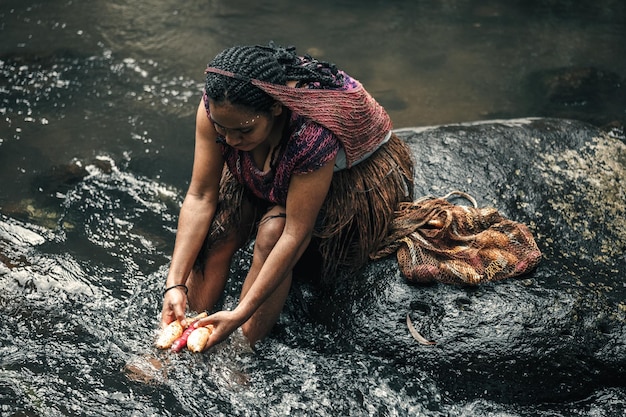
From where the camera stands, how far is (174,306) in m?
3.13

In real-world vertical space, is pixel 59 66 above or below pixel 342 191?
below

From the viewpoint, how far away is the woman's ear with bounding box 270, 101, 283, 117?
9.23ft

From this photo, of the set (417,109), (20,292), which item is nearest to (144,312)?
(20,292)

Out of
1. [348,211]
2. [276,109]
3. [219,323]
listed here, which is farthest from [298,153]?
[219,323]

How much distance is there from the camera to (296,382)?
322 centimetres

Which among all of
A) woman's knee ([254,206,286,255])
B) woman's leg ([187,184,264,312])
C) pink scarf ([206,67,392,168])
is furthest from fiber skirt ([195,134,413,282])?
woman's knee ([254,206,286,255])

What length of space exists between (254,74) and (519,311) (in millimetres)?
1539

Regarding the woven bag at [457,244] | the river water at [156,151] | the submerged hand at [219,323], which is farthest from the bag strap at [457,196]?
the submerged hand at [219,323]

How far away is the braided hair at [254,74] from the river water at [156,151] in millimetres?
1152

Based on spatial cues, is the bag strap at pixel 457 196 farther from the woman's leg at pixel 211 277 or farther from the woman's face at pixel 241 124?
the woman's face at pixel 241 124

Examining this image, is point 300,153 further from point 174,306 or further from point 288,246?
point 174,306

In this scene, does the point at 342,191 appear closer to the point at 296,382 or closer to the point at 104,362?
the point at 296,382

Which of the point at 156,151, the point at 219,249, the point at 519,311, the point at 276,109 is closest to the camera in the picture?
the point at 276,109

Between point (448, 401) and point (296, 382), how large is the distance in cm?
65
